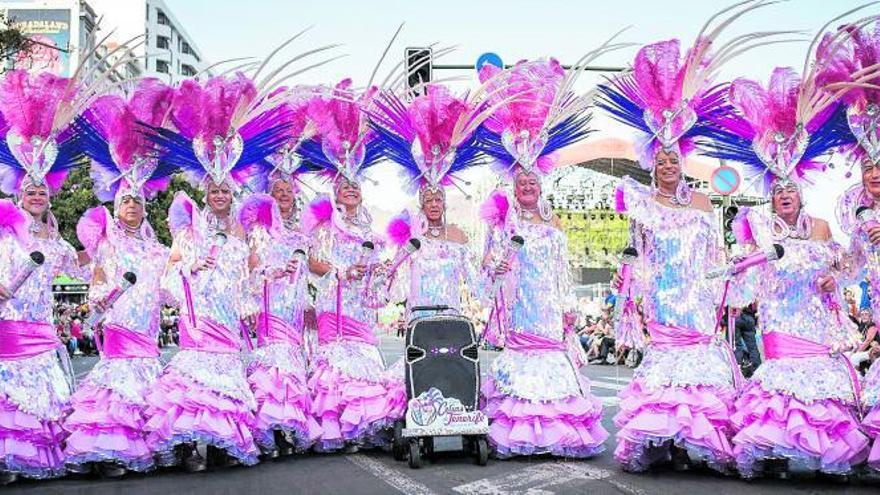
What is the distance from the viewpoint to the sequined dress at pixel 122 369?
610 cm

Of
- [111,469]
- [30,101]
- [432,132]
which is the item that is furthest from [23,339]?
[432,132]

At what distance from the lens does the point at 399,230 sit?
7.45 m

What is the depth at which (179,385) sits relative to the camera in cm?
623

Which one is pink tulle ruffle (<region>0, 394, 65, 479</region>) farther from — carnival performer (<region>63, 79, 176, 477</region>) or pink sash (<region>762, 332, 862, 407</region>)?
pink sash (<region>762, 332, 862, 407</region>)

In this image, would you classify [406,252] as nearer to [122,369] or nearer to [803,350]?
[122,369]

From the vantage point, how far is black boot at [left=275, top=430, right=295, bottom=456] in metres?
7.09

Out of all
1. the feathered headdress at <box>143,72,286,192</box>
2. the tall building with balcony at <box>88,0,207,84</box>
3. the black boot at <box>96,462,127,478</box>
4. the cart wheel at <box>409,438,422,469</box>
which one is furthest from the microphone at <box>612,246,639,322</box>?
the tall building with balcony at <box>88,0,207,84</box>

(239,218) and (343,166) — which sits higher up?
(343,166)

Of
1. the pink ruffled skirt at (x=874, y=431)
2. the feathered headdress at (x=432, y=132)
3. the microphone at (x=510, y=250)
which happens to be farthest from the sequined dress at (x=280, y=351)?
the pink ruffled skirt at (x=874, y=431)

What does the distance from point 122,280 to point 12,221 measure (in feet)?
2.83

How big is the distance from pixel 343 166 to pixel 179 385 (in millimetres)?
2307

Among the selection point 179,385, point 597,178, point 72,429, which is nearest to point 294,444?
point 179,385

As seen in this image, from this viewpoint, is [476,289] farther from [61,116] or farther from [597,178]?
[597,178]

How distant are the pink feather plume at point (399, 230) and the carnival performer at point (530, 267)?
2.44 ft
